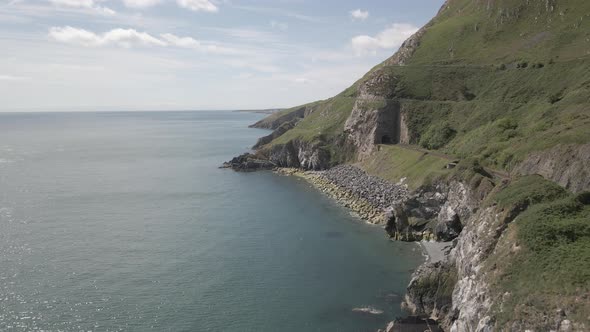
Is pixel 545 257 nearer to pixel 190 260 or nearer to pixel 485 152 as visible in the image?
pixel 190 260

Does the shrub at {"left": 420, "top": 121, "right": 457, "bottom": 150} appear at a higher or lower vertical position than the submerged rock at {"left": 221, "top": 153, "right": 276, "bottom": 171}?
higher

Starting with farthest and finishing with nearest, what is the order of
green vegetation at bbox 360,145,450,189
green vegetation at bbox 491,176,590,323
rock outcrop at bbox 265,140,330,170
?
rock outcrop at bbox 265,140,330,170 < green vegetation at bbox 360,145,450,189 < green vegetation at bbox 491,176,590,323

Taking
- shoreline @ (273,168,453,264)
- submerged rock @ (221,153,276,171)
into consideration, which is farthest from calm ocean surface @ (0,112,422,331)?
submerged rock @ (221,153,276,171)

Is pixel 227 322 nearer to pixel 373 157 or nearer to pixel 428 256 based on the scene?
pixel 428 256

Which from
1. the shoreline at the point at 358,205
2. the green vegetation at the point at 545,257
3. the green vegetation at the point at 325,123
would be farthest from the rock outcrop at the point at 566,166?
the green vegetation at the point at 325,123

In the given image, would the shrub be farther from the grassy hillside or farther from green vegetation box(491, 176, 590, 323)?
green vegetation box(491, 176, 590, 323)

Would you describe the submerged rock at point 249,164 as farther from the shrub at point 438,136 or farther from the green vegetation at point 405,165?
the shrub at point 438,136

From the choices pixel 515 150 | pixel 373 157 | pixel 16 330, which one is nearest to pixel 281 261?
pixel 16 330
